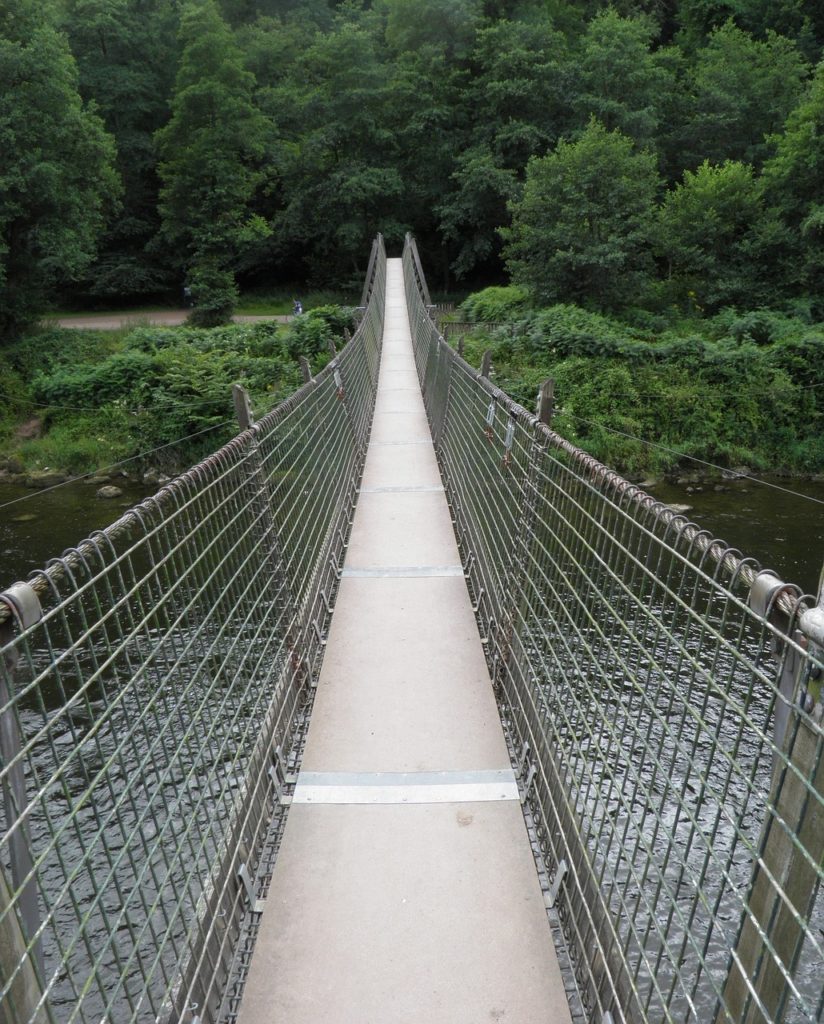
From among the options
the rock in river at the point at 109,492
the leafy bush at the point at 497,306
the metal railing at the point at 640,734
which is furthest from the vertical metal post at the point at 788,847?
the leafy bush at the point at 497,306

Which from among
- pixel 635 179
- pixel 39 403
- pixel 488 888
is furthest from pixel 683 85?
pixel 488 888

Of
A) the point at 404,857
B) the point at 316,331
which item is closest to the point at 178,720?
the point at 404,857

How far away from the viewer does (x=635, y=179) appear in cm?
1788

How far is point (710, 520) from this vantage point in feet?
36.0

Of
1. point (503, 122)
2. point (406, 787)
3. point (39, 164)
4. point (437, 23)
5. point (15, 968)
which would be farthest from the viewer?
point (437, 23)

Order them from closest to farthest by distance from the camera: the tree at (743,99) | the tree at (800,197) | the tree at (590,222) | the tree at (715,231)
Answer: the tree at (590,222)
the tree at (800,197)
the tree at (715,231)
the tree at (743,99)

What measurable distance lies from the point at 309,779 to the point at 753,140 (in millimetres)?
28308

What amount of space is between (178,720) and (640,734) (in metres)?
1.87

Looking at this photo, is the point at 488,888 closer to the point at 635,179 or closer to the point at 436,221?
the point at 635,179

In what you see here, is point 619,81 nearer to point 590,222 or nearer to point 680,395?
point 590,222

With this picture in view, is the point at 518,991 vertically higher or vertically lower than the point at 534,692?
lower

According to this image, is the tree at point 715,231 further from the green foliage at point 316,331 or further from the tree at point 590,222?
the green foliage at point 316,331

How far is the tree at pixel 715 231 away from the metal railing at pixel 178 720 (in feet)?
51.8

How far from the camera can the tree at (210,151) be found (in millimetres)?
24391
